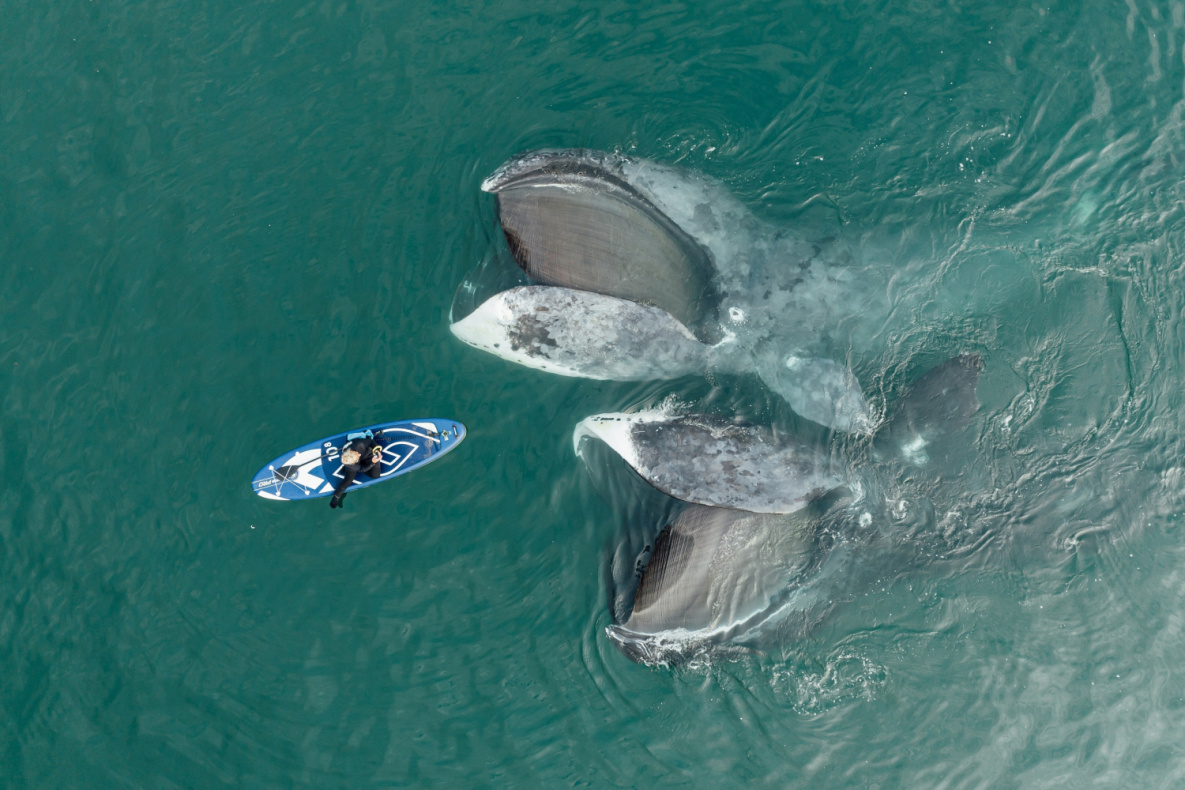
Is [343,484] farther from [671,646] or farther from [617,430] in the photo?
[671,646]

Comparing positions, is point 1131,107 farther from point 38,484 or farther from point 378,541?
point 38,484

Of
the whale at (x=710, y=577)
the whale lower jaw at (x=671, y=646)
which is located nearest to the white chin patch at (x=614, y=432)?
the whale at (x=710, y=577)

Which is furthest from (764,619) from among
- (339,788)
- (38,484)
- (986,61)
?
(38,484)

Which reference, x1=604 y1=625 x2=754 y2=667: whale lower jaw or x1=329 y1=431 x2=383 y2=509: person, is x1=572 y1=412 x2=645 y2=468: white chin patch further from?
x1=329 y1=431 x2=383 y2=509: person

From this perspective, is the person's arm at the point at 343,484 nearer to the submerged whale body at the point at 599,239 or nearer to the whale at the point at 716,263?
the whale at the point at 716,263

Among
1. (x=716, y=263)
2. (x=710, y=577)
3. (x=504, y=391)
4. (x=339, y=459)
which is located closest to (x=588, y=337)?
(x=504, y=391)

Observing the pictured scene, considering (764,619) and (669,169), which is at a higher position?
(669,169)
